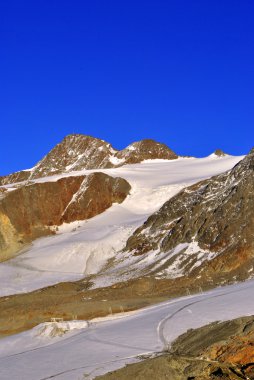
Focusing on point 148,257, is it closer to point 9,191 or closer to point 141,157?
point 9,191

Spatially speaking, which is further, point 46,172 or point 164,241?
point 46,172

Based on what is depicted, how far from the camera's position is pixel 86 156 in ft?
404

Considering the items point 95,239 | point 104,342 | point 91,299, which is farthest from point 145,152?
point 104,342

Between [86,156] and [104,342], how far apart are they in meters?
103

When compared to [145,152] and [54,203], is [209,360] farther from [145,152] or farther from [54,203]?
[145,152]

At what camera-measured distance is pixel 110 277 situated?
48.8m

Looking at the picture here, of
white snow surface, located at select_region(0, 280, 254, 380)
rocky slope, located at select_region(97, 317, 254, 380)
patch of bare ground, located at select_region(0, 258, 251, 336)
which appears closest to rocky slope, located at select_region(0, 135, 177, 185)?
patch of bare ground, located at select_region(0, 258, 251, 336)

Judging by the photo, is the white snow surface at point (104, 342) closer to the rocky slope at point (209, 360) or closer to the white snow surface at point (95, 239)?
the rocky slope at point (209, 360)

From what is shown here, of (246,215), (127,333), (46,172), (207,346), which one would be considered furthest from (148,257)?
(46,172)

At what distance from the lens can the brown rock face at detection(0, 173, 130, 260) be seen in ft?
250

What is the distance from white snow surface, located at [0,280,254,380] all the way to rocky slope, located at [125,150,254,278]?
50.2 ft

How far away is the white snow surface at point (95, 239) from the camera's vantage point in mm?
56594

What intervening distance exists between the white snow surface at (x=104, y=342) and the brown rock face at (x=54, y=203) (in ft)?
161

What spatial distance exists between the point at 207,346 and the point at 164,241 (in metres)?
36.7
